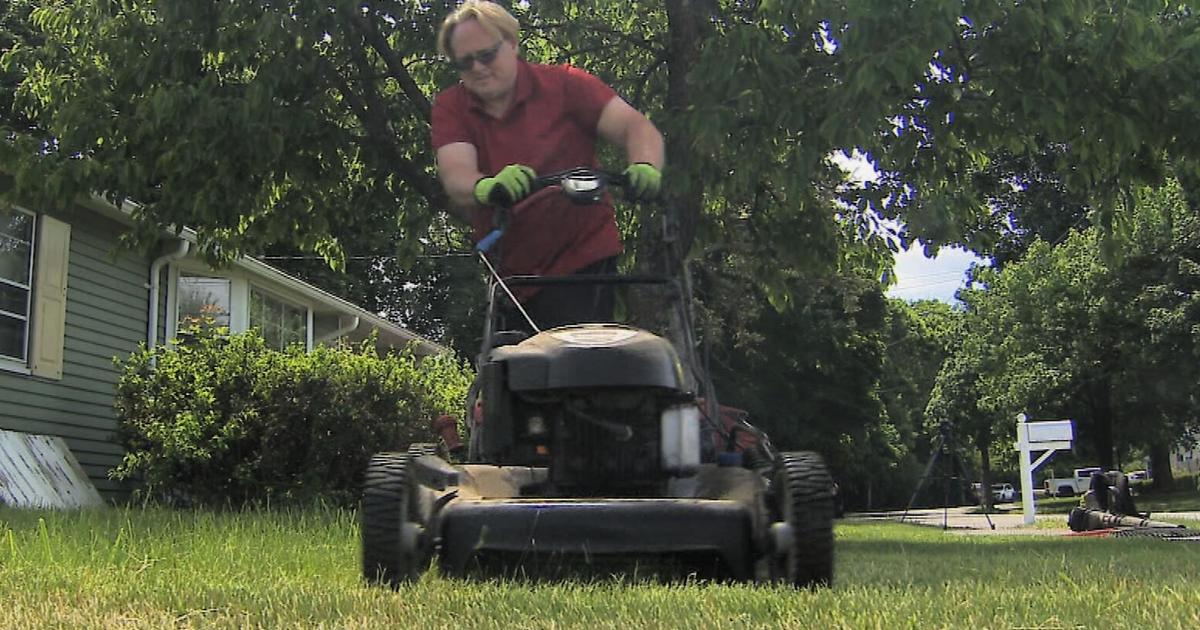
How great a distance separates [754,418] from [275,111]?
78.1 feet

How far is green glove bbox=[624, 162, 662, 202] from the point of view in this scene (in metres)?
3.62

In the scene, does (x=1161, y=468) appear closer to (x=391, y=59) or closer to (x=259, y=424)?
(x=259, y=424)

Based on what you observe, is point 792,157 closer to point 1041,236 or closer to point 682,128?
point 682,128

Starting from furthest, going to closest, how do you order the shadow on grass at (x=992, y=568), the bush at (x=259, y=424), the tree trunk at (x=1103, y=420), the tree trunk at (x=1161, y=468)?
the tree trunk at (x=1161, y=468), the tree trunk at (x=1103, y=420), the bush at (x=259, y=424), the shadow on grass at (x=992, y=568)

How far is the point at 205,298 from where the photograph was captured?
1341 centimetres

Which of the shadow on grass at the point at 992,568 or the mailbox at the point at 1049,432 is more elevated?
the mailbox at the point at 1049,432

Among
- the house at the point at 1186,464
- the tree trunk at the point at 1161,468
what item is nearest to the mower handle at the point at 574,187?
the tree trunk at the point at 1161,468

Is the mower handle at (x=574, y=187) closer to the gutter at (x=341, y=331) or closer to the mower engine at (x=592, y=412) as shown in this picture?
the mower engine at (x=592, y=412)

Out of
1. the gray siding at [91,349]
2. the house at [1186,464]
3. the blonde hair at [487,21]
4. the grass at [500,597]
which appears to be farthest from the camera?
the house at [1186,464]

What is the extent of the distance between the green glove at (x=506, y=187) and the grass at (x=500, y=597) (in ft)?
3.82

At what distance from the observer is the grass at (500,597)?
2396mm

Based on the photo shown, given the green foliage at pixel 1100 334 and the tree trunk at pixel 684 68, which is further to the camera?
the green foliage at pixel 1100 334

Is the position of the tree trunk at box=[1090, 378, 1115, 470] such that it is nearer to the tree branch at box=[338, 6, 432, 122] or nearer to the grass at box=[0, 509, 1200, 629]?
the tree branch at box=[338, 6, 432, 122]

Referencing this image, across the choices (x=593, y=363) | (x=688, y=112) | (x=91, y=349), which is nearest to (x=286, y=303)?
(x=91, y=349)
